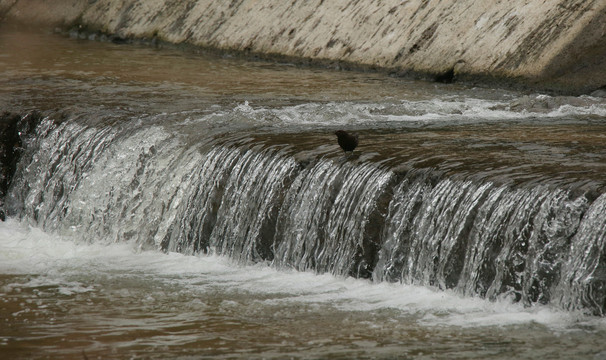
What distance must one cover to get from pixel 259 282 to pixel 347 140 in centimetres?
119

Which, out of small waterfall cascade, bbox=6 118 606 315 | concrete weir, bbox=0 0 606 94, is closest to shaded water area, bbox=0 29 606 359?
small waterfall cascade, bbox=6 118 606 315

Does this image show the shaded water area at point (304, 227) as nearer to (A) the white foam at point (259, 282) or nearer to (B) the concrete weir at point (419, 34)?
(A) the white foam at point (259, 282)

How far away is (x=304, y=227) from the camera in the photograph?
7496 mm

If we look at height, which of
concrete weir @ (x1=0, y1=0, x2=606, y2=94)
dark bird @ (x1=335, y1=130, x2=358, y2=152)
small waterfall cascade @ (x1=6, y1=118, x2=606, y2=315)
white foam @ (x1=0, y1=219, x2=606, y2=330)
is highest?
concrete weir @ (x1=0, y1=0, x2=606, y2=94)

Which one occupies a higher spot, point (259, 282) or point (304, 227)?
point (304, 227)

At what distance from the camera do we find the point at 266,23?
647 inches

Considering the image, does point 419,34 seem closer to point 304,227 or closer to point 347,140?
point 347,140

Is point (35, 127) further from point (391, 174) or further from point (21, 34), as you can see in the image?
point (21, 34)

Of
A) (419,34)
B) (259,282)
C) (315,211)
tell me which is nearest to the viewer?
(259,282)

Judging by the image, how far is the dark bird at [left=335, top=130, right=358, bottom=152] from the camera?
24.4 feet

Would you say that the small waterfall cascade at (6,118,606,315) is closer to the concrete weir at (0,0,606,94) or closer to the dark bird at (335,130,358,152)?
the dark bird at (335,130,358,152)

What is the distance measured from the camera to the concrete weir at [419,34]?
11930 millimetres

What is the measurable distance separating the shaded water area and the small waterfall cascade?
0.5 inches

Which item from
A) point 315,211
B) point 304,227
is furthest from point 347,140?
point 304,227
